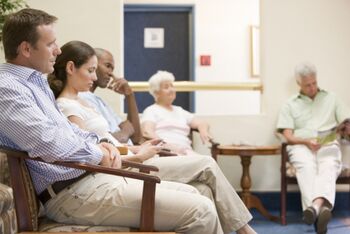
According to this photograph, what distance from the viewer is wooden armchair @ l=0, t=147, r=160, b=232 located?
5.89 feet

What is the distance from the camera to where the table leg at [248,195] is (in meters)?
4.16

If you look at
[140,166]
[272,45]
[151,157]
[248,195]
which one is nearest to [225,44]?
[272,45]

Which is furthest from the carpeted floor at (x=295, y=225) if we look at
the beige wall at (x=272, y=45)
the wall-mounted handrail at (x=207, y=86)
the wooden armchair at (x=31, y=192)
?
the wooden armchair at (x=31, y=192)

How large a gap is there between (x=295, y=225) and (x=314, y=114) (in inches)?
37.3

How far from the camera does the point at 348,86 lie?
→ 4652 mm

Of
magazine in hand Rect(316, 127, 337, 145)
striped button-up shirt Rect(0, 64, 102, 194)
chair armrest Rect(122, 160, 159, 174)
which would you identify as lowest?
magazine in hand Rect(316, 127, 337, 145)

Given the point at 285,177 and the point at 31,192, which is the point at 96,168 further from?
the point at 285,177

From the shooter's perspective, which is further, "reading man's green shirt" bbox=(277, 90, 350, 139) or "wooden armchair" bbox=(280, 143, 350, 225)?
"reading man's green shirt" bbox=(277, 90, 350, 139)

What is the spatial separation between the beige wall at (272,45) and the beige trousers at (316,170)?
48 centimetres

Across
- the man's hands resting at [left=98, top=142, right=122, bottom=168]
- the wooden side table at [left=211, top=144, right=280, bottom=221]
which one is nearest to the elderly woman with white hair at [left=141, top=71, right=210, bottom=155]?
the wooden side table at [left=211, top=144, right=280, bottom=221]

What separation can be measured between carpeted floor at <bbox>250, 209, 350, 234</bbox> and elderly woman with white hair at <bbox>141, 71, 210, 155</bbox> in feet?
2.50

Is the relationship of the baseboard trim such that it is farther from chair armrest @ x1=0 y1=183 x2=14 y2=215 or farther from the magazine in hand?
chair armrest @ x1=0 y1=183 x2=14 y2=215

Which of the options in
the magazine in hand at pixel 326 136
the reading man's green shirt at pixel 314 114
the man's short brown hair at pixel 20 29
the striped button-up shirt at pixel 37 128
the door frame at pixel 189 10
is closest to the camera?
the striped button-up shirt at pixel 37 128

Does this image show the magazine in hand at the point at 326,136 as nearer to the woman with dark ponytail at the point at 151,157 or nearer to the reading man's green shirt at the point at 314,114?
the reading man's green shirt at the point at 314,114
